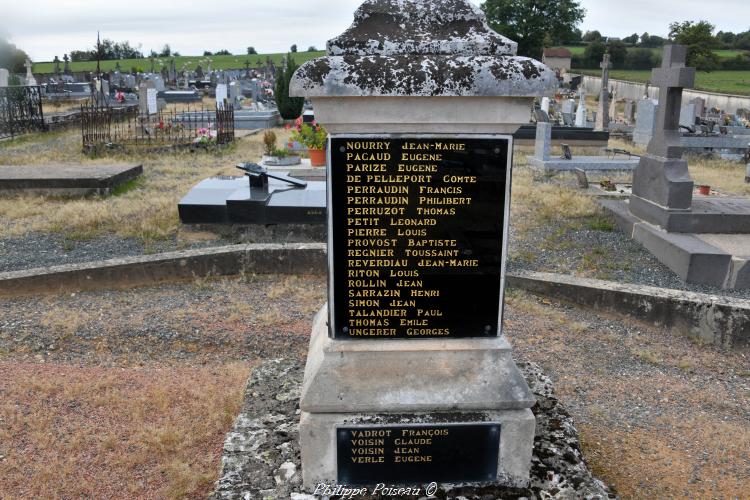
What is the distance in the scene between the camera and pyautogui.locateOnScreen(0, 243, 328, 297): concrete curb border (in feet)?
21.2

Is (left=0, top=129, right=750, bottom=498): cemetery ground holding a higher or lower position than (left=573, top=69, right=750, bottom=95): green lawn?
lower

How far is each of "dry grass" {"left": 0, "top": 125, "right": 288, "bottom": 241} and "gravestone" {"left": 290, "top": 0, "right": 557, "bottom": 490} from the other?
644 cm

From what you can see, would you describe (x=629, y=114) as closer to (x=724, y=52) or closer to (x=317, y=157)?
(x=317, y=157)

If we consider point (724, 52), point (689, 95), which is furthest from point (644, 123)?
point (724, 52)

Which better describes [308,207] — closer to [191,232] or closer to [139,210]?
[191,232]

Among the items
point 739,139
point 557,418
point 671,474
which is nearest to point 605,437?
point 671,474

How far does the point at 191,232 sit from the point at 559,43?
68.7 meters

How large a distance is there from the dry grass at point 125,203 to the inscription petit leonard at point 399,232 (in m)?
6.43

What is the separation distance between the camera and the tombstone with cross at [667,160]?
8.20m

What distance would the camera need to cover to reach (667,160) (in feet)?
28.0

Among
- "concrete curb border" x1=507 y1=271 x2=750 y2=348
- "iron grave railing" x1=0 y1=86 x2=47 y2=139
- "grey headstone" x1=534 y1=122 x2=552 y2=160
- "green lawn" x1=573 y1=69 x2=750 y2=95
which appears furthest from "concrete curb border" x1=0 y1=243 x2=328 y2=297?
"green lawn" x1=573 y1=69 x2=750 y2=95

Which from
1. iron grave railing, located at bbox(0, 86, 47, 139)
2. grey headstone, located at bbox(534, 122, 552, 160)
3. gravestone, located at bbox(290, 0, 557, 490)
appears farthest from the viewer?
iron grave railing, located at bbox(0, 86, 47, 139)

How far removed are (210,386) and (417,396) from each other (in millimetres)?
2036

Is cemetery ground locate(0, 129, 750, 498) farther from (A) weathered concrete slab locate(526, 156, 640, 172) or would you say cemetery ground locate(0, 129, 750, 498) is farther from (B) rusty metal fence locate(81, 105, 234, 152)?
(B) rusty metal fence locate(81, 105, 234, 152)
